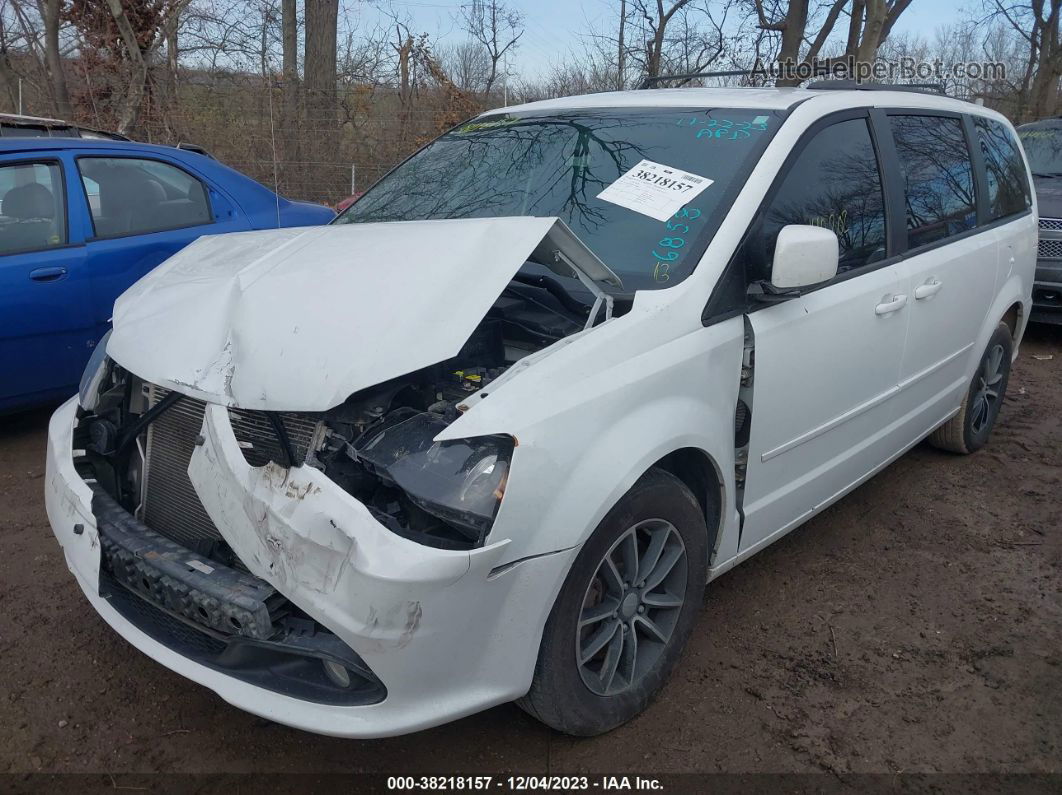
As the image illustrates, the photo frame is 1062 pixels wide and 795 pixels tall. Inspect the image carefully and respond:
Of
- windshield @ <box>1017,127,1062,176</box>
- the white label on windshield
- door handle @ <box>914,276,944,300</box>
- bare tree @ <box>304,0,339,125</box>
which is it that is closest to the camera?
the white label on windshield

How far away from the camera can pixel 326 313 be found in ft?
7.66

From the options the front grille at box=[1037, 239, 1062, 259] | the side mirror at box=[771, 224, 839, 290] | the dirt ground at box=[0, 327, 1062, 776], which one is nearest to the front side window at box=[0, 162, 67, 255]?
the dirt ground at box=[0, 327, 1062, 776]

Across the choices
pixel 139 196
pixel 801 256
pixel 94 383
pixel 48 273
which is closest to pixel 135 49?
pixel 139 196

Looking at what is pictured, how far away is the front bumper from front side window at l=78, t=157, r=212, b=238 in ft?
10.5

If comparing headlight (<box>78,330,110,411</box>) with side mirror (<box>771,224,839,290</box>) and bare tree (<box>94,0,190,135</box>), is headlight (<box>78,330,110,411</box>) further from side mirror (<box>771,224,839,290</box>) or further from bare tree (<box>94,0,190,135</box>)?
bare tree (<box>94,0,190,135</box>)

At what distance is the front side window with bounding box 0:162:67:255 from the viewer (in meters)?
4.50

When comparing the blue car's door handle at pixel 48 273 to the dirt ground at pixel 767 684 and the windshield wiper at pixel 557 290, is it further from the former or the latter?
the windshield wiper at pixel 557 290

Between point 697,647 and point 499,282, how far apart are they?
1.53 metres

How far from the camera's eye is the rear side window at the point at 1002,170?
14.5ft

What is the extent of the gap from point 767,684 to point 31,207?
4.35 m

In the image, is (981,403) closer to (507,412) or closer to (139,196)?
(507,412)

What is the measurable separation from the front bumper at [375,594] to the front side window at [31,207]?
3.02m

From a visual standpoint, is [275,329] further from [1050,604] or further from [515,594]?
[1050,604]

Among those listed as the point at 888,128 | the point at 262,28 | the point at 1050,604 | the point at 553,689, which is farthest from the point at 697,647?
the point at 262,28
